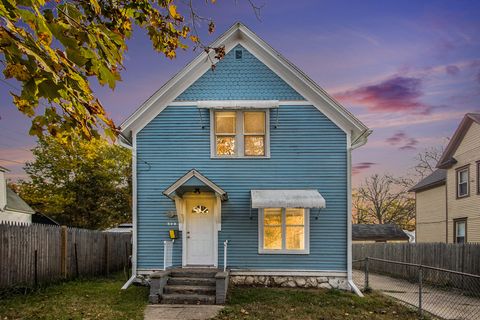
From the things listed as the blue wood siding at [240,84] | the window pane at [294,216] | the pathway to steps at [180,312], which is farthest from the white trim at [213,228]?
the blue wood siding at [240,84]

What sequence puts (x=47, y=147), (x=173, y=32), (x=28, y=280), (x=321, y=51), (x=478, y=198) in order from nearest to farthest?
1. (x=173, y=32)
2. (x=28, y=280)
3. (x=321, y=51)
4. (x=478, y=198)
5. (x=47, y=147)

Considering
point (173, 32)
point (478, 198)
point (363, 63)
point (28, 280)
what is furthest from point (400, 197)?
point (173, 32)

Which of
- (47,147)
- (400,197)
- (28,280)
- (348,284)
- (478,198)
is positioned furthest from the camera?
(400,197)

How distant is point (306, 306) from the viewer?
10.1 meters

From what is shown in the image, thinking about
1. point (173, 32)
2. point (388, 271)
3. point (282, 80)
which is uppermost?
point (282, 80)

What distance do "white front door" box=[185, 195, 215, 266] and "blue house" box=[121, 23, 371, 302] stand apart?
30 mm

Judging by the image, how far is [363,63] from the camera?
17.8 metres

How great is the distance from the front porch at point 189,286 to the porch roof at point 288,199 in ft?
7.28

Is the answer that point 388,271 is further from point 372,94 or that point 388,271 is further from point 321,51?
point 321,51

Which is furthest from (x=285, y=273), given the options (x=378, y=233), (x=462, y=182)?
(x=378, y=233)

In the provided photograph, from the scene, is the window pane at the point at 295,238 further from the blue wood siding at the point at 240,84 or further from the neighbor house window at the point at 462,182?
the neighbor house window at the point at 462,182

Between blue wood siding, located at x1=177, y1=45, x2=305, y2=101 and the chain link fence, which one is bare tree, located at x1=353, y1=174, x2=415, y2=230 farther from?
blue wood siding, located at x1=177, y1=45, x2=305, y2=101

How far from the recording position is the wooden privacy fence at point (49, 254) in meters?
10.8

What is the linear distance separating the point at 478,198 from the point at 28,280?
18769 millimetres
